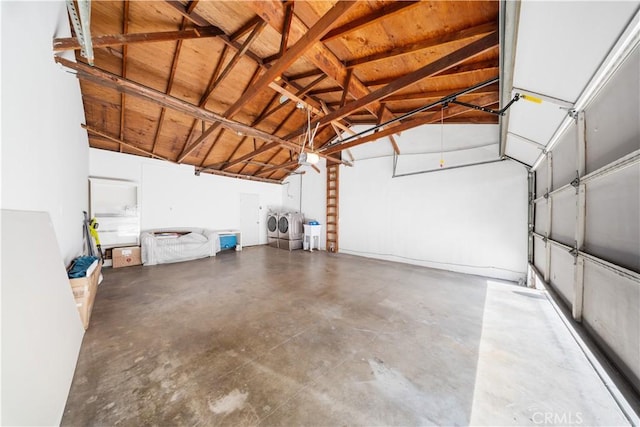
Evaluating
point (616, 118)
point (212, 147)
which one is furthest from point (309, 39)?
point (212, 147)

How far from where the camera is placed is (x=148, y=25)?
2.93 metres

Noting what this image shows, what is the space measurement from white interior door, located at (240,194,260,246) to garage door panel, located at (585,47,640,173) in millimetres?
8795

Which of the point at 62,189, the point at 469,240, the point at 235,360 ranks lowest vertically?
the point at 235,360

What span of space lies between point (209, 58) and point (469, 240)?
263 inches

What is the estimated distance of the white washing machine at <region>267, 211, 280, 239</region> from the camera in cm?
862

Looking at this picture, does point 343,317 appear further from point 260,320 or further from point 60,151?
point 60,151

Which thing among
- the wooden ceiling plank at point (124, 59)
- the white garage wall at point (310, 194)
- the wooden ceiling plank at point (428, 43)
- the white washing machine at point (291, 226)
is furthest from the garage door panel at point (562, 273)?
the white washing machine at point (291, 226)

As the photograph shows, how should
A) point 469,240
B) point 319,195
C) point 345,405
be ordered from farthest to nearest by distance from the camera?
point 319,195
point 469,240
point 345,405

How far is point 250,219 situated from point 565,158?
346 inches

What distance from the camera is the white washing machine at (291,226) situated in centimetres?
806

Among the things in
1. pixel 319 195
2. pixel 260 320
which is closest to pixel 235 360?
pixel 260 320

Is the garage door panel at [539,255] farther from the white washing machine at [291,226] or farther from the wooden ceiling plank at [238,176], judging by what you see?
the wooden ceiling plank at [238,176]

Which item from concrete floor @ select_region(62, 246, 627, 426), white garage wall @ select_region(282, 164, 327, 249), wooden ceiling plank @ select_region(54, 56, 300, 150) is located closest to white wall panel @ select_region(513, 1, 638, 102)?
concrete floor @ select_region(62, 246, 627, 426)

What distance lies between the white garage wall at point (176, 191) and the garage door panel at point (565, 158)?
8.54 meters
